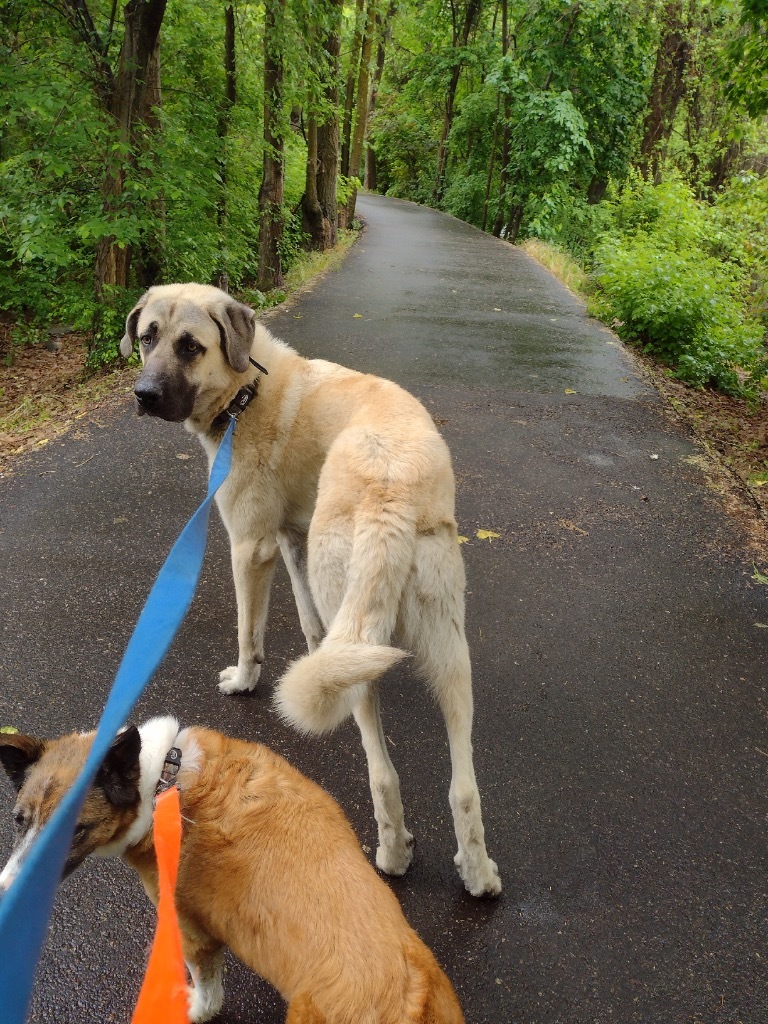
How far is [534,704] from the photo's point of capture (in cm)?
335

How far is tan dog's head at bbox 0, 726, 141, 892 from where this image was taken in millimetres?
1678

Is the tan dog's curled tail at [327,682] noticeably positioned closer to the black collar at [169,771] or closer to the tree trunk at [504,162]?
the black collar at [169,771]

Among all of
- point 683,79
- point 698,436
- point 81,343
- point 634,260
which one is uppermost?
point 683,79

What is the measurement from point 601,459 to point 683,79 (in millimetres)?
19048

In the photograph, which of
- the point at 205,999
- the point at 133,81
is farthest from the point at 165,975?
the point at 133,81

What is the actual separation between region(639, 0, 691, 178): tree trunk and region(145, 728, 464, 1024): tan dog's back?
23056 millimetres

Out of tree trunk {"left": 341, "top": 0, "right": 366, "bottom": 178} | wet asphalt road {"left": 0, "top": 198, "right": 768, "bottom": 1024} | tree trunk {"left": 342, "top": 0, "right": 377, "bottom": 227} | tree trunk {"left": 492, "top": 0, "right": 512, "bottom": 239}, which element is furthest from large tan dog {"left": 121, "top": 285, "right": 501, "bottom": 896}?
tree trunk {"left": 492, "top": 0, "right": 512, "bottom": 239}

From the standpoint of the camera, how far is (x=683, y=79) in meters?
18.7

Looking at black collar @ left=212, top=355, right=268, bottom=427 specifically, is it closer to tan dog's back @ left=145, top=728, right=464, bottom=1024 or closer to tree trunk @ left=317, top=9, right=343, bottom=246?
tan dog's back @ left=145, top=728, right=464, bottom=1024

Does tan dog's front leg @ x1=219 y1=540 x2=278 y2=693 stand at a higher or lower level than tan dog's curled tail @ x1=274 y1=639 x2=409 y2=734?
lower

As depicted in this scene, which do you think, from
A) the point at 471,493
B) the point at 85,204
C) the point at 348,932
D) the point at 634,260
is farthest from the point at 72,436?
the point at 634,260

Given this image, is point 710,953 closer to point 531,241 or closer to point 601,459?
point 601,459

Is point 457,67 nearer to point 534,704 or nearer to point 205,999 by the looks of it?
point 534,704

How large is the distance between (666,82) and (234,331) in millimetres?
22485
